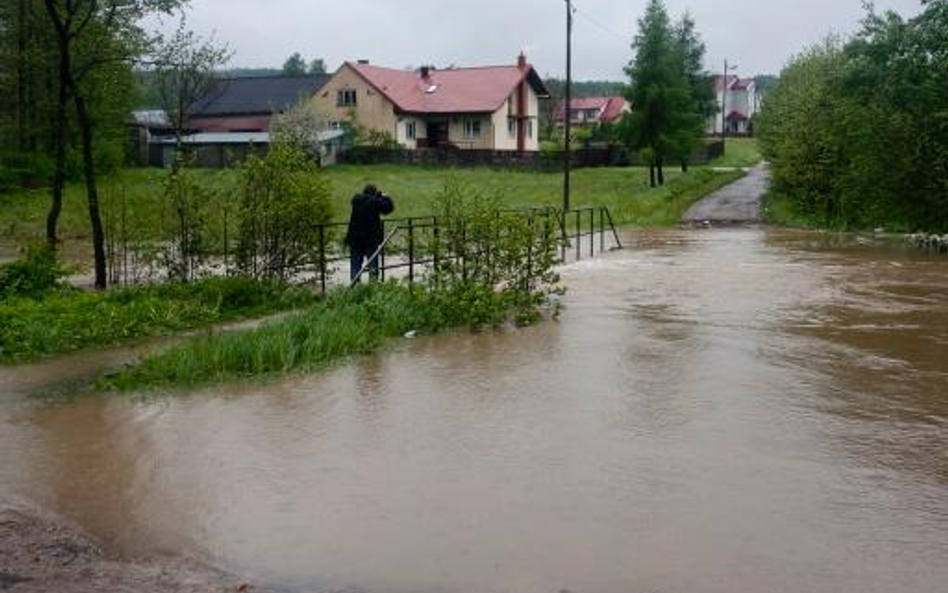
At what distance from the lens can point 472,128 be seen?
6309 cm

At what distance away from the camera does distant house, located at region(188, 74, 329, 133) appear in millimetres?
65688

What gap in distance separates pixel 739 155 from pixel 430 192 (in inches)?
1481

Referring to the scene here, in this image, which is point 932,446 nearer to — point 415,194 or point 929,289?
point 929,289

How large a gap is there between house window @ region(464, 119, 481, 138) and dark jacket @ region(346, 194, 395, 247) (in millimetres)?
47015

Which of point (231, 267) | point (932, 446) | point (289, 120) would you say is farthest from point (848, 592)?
point (289, 120)

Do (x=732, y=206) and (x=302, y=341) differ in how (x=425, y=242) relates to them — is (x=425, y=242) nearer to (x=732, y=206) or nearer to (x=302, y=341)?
(x=302, y=341)

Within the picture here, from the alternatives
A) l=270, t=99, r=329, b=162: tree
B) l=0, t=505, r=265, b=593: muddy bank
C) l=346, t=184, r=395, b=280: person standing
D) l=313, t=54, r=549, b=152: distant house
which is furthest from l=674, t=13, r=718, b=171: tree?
l=0, t=505, r=265, b=593: muddy bank

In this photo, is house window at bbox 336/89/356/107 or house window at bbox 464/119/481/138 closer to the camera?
house window at bbox 464/119/481/138

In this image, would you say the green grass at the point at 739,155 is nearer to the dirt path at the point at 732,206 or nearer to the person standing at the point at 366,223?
the dirt path at the point at 732,206

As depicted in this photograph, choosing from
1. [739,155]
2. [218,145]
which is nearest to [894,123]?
[218,145]

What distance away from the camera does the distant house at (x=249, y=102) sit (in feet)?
216

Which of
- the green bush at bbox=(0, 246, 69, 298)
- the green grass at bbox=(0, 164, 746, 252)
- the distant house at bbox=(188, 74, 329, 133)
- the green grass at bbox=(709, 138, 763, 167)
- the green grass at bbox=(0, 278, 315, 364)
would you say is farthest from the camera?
the distant house at bbox=(188, 74, 329, 133)

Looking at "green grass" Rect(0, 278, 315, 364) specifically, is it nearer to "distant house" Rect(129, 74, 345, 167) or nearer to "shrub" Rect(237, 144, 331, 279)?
"shrub" Rect(237, 144, 331, 279)

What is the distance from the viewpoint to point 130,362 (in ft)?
38.7
